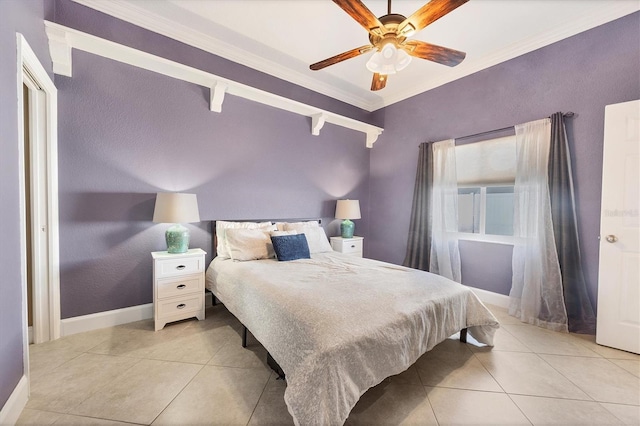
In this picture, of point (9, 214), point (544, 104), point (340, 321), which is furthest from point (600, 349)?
point (9, 214)

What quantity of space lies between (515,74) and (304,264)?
3254 mm

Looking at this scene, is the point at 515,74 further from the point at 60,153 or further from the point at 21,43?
the point at 60,153

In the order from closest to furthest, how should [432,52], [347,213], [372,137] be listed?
[432,52] → [347,213] → [372,137]

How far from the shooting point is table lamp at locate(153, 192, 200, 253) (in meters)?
2.35

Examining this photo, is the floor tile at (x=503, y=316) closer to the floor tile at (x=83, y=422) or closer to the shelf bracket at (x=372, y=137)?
the shelf bracket at (x=372, y=137)

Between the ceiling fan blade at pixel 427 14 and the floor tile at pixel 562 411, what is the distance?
2.41 m

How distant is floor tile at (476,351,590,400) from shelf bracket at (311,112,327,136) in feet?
10.7

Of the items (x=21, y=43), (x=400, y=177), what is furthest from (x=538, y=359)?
(x=21, y=43)

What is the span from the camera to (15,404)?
1.33 m

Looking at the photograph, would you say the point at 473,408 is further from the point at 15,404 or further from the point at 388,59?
the point at 15,404

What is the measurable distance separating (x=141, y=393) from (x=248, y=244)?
141 cm

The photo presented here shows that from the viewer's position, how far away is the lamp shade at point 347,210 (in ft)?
12.5

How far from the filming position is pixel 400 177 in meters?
4.09

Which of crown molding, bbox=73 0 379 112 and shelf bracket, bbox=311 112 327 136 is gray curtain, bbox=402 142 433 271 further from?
crown molding, bbox=73 0 379 112
